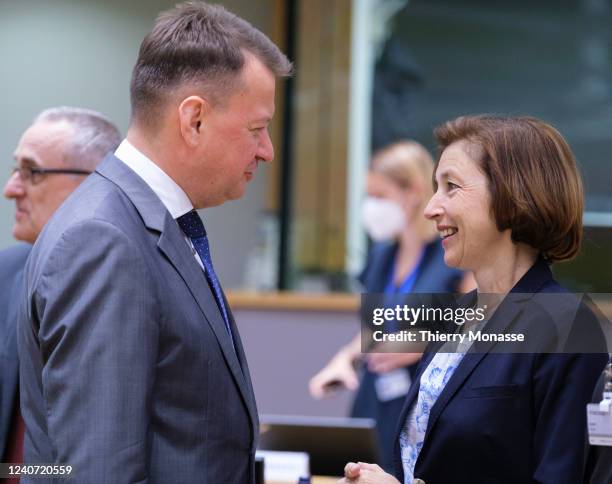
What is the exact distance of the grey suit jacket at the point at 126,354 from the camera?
4.20ft

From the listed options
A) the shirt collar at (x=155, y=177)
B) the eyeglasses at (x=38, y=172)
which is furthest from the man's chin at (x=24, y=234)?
the shirt collar at (x=155, y=177)

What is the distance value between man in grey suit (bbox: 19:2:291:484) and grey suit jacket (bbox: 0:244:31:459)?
433mm

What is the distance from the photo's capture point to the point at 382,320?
1.63 meters

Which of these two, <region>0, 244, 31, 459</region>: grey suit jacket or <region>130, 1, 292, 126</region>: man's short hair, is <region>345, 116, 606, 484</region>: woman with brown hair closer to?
<region>130, 1, 292, 126</region>: man's short hair

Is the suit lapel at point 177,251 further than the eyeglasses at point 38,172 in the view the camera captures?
No

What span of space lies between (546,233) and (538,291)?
10 centimetres

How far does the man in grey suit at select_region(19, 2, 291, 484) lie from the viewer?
4.22 ft

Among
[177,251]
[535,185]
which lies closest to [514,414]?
[535,185]

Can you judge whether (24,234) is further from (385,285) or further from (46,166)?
(385,285)

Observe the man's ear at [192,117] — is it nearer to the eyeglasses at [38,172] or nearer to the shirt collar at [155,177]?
the shirt collar at [155,177]

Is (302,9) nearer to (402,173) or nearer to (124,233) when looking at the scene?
(402,173)

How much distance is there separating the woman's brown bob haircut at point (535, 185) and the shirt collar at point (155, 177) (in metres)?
0.52

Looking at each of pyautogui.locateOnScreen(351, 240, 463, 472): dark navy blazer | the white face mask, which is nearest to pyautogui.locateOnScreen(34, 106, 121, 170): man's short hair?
pyautogui.locateOnScreen(351, 240, 463, 472): dark navy blazer

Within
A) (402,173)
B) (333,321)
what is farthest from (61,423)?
(333,321)
